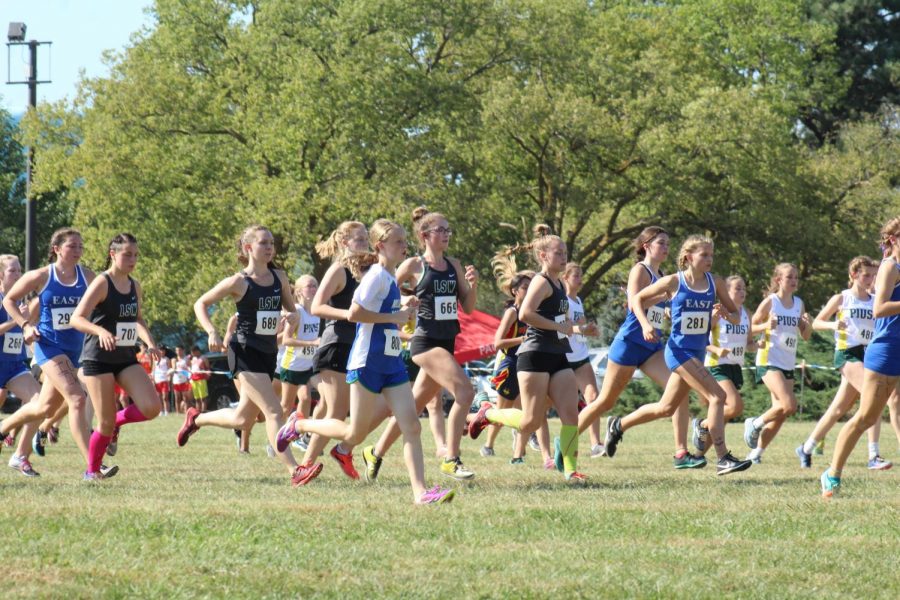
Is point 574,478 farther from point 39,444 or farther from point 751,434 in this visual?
point 39,444

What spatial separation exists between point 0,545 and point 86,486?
12.0 feet

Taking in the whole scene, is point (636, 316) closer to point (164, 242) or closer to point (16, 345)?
point (16, 345)

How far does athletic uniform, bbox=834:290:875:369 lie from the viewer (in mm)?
13594

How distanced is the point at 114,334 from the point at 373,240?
247 cm

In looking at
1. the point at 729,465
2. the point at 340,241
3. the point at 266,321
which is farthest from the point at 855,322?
the point at 266,321

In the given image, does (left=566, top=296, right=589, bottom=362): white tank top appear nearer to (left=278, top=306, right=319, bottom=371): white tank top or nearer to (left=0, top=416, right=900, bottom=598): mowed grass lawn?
(left=278, top=306, right=319, bottom=371): white tank top

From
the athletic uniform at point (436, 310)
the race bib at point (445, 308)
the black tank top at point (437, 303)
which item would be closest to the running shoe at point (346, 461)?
the athletic uniform at point (436, 310)

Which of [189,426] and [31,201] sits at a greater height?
[31,201]

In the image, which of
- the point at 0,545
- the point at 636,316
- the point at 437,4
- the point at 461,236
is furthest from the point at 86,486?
the point at 437,4

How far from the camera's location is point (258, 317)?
1091cm

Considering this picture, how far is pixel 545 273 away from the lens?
1094 centimetres

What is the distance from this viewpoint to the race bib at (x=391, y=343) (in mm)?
9164

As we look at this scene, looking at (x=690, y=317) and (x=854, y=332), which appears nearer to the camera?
(x=690, y=317)

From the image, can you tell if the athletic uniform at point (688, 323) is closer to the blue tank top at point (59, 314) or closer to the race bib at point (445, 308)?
the race bib at point (445, 308)
